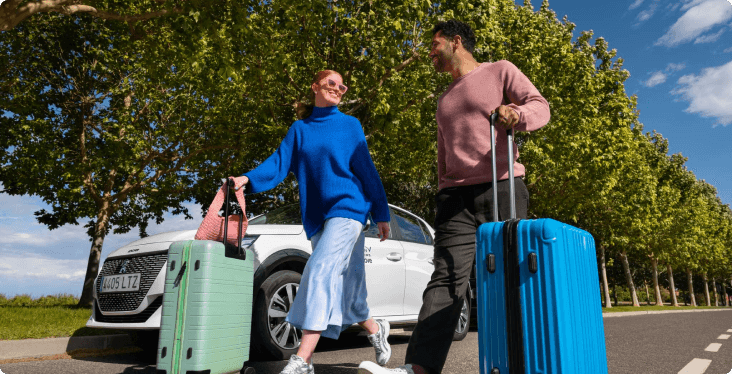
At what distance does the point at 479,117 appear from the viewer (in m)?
3.04

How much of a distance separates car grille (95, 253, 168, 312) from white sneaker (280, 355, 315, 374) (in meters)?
2.12

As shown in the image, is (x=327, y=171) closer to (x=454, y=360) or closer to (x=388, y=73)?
(x=454, y=360)

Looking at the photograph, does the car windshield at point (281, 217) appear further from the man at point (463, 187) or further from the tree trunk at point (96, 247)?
the tree trunk at point (96, 247)

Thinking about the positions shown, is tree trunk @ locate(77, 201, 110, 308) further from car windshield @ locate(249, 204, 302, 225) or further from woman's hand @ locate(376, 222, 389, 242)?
woman's hand @ locate(376, 222, 389, 242)

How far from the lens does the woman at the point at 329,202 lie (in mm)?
3406

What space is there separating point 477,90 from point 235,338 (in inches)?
80.8

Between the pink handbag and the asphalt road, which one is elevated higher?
the pink handbag

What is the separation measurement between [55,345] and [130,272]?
134cm

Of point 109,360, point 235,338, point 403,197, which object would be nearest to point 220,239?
point 235,338

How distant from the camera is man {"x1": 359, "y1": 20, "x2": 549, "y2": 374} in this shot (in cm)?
282

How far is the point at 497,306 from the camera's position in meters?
2.34

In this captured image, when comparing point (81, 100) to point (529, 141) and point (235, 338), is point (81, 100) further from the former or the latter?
point (235, 338)

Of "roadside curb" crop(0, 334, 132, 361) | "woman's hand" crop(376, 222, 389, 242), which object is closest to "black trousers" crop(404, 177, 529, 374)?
"woman's hand" crop(376, 222, 389, 242)

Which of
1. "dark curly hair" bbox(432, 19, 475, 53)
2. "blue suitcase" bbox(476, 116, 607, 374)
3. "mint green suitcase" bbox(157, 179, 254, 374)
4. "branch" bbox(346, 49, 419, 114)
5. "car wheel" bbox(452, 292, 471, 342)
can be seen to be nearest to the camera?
"blue suitcase" bbox(476, 116, 607, 374)
